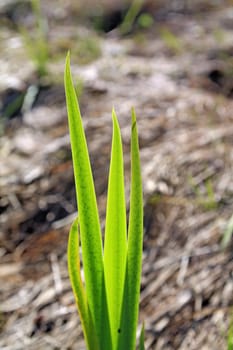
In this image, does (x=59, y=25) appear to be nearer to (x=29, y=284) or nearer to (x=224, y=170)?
(x=224, y=170)

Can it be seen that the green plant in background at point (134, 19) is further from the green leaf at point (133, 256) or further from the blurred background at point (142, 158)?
the green leaf at point (133, 256)

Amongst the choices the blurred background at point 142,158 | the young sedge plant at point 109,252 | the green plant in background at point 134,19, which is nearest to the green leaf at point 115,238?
the young sedge plant at point 109,252

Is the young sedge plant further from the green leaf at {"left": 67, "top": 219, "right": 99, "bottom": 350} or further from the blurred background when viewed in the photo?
the blurred background

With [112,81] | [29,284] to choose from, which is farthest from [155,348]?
[112,81]

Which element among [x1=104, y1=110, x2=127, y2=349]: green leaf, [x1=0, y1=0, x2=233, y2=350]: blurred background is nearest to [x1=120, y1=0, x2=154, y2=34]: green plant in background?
[x1=0, y1=0, x2=233, y2=350]: blurred background

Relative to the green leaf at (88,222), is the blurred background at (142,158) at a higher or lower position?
lower
